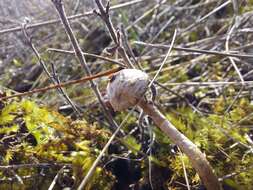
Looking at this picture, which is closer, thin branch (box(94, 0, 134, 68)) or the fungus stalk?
the fungus stalk

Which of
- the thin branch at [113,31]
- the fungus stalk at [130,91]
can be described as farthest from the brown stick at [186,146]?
the thin branch at [113,31]

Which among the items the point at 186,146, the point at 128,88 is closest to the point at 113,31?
the point at 128,88

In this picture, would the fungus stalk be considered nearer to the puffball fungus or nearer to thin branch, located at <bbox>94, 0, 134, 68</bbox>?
the puffball fungus

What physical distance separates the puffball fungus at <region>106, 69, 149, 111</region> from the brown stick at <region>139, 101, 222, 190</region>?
0.07 metres

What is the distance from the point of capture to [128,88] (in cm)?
85

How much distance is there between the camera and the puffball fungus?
86 cm

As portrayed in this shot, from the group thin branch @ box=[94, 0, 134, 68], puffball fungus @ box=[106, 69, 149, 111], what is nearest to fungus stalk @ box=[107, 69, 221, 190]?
puffball fungus @ box=[106, 69, 149, 111]

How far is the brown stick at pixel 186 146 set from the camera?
37.3 inches

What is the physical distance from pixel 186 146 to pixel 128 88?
0.23 m

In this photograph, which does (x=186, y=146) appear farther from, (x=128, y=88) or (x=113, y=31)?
(x=113, y=31)

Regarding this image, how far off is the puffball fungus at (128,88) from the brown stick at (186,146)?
69 mm

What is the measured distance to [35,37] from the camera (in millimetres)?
2543

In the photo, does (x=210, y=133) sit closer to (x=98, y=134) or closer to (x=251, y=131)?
(x=251, y=131)

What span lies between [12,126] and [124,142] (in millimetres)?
354
